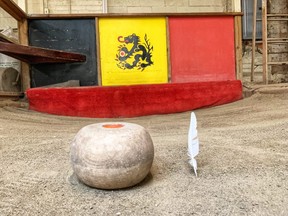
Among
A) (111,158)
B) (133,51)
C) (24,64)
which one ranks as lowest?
(111,158)

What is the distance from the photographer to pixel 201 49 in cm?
370

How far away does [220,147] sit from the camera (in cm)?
168

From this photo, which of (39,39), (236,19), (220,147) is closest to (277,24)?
(236,19)

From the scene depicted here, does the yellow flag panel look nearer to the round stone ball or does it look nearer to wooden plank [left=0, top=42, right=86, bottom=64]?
wooden plank [left=0, top=42, right=86, bottom=64]

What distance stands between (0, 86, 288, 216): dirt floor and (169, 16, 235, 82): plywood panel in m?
1.51

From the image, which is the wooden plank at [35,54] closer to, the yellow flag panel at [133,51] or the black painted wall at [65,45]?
the black painted wall at [65,45]

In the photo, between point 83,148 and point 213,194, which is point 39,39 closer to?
point 83,148

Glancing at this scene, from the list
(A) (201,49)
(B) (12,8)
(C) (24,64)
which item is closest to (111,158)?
(B) (12,8)

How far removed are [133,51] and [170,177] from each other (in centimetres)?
251

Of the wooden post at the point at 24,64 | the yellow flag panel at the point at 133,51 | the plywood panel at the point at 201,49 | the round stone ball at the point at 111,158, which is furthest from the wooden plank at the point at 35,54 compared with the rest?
the round stone ball at the point at 111,158

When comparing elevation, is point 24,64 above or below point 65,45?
below

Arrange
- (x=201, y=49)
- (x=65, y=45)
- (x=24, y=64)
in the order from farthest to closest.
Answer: (x=201, y=49)
(x=65, y=45)
(x=24, y=64)

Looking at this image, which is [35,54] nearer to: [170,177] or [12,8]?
[12,8]

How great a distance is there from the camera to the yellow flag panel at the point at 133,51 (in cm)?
360
